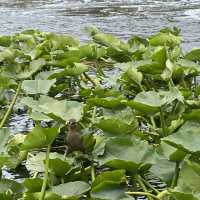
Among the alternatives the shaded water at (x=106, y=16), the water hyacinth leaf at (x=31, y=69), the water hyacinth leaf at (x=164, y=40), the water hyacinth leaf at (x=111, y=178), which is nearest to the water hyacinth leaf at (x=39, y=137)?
the water hyacinth leaf at (x=111, y=178)

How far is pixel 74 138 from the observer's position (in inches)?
46.3

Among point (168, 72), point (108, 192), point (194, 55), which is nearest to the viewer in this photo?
point (108, 192)

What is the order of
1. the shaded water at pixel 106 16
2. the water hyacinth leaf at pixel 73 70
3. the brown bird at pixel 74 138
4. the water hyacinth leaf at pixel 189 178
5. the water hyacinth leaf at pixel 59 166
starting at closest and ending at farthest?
the water hyacinth leaf at pixel 189 178 < the water hyacinth leaf at pixel 59 166 < the brown bird at pixel 74 138 < the water hyacinth leaf at pixel 73 70 < the shaded water at pixel 106 16

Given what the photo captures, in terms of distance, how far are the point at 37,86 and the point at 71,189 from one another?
534mm

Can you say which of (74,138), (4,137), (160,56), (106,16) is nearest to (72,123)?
(74,138)

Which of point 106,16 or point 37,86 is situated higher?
point 37,86

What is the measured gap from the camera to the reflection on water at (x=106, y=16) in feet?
11.2

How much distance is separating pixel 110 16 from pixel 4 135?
9.39 feet

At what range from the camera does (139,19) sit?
3.73 m

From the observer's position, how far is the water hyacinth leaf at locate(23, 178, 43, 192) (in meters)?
1.01

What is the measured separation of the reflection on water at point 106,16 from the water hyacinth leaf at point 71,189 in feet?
6.33

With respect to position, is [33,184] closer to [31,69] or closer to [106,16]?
[31,69]

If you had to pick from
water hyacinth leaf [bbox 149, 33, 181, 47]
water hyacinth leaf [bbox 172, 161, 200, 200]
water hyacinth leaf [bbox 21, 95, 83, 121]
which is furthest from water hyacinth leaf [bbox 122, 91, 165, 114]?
water hyacinth leaf [bbox 149, 33, 181, 47]

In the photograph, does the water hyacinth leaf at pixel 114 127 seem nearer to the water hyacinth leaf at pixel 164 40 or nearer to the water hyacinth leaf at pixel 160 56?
the water hyacinth leaf at pixel 160 56
